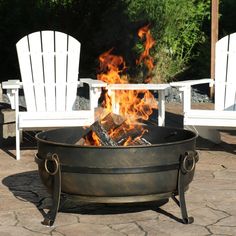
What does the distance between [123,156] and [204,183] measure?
124 cm

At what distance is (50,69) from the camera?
5656 mm

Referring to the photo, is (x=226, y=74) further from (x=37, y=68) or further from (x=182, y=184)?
(x=182, y=184)

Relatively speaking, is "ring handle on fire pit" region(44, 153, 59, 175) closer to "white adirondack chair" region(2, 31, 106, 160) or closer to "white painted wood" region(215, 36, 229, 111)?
"white adirondack chair" region(2, 31, 106, 160)

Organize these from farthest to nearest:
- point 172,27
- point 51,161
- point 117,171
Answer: point 172,27 < point 51,161 < point 117,171

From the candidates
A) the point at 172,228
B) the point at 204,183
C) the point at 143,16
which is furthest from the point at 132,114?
the point at 143,16

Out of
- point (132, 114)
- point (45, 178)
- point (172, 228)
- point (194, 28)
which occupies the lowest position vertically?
point (172, 228)

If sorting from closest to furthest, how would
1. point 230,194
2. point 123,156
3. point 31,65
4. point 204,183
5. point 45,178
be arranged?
point 123,156, point 45,178, point 230,194, point 204,183, point 31,65

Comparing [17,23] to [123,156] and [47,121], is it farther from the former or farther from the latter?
[123,156]

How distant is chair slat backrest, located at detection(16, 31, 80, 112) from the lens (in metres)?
5.61

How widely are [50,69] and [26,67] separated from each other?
0.22 meters

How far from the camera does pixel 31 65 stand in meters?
5.60

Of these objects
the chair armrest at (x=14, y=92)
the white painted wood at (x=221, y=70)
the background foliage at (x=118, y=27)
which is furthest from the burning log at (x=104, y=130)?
the background foliage at (x=118, y=27)

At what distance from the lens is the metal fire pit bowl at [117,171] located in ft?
10.6

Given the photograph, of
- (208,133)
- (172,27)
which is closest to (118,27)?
(172,27)
